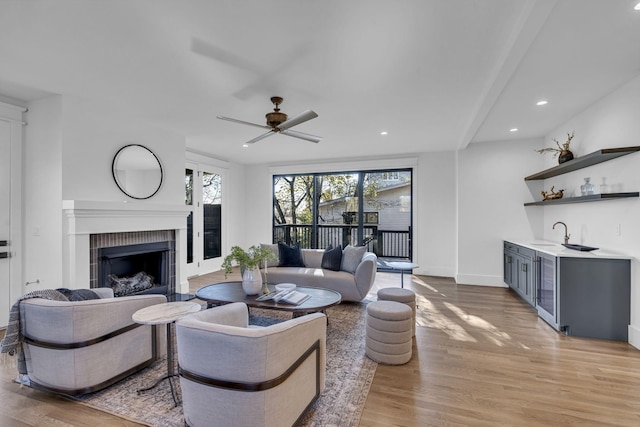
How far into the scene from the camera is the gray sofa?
407cm

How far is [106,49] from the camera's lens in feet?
7.72

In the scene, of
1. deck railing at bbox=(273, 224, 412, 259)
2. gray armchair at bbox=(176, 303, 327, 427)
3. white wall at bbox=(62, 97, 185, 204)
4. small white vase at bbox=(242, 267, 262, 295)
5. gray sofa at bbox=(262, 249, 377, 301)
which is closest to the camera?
gray armchair at bbox=(176, 303, 327, 427)

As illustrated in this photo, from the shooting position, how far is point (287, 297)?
3.06 meters

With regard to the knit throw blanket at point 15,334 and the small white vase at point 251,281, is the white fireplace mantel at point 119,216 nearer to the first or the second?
the knit throw blanket at point 15,334

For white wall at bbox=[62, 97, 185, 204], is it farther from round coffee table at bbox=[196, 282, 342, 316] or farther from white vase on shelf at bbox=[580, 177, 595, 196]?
white vase on shelf at bbox=[580, 177, 595, 196]

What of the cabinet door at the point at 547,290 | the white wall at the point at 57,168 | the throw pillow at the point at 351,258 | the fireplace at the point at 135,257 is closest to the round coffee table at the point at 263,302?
the throw pillow at the point at 351,258

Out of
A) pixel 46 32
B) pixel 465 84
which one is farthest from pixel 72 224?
pixel 465 84

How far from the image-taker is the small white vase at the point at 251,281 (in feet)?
10.5

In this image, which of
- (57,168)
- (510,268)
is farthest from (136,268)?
(510,268)

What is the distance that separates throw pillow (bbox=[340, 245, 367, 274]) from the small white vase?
1598 millimetres

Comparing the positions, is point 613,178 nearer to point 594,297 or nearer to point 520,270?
point 594,297

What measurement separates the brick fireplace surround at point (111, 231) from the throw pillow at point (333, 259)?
227 centimetres

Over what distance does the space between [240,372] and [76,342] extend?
133cm

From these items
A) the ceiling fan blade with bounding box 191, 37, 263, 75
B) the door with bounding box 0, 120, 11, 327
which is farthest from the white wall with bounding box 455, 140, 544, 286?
the door with bounding box 0, 120, 11, 327
